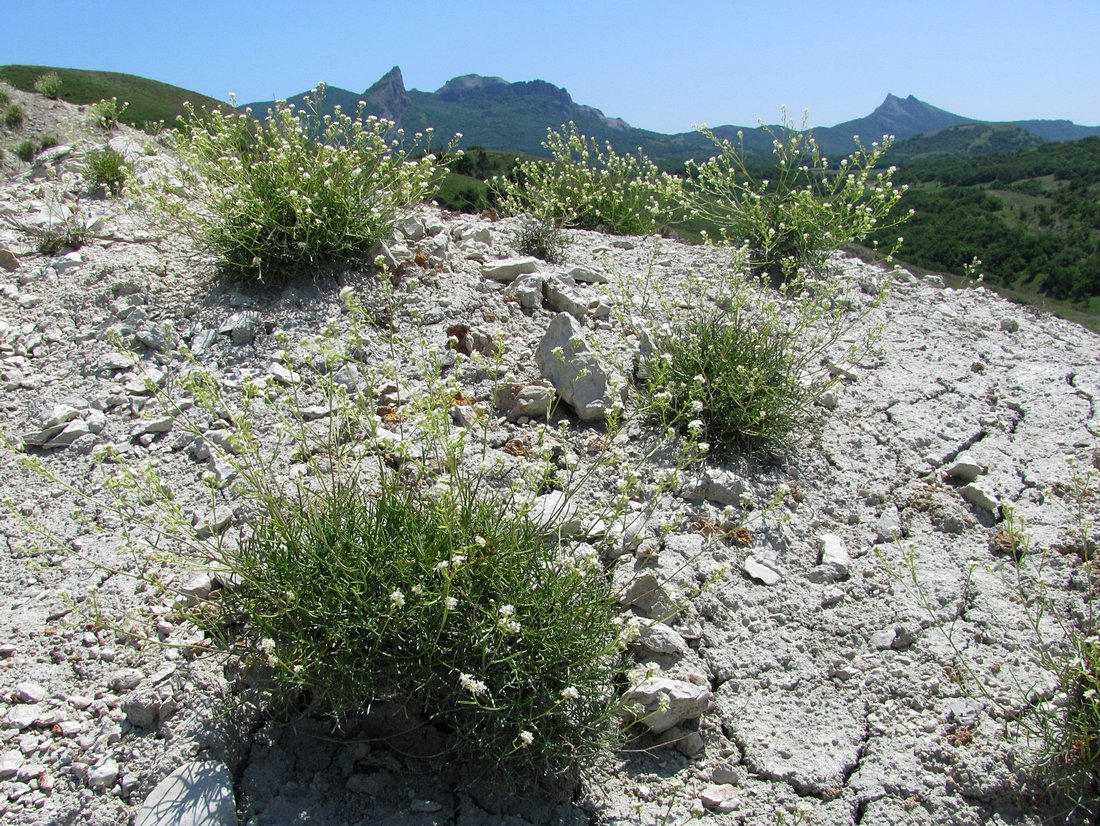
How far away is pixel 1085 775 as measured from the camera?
279 centimetres

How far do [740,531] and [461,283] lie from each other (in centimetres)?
297

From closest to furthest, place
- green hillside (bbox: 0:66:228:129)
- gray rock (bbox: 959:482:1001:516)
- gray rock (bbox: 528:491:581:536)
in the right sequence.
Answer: gray rock (bbox: 528:491:581:536)
gray rock (bbox: 959:482:1001:516)
green hillside (bbox: 0:66:228:129)

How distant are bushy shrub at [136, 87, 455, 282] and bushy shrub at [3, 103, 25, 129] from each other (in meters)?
6.66

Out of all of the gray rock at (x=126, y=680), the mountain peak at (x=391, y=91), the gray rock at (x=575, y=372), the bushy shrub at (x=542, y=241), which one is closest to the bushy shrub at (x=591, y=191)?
the bushy shrub at (x=542, y=241)

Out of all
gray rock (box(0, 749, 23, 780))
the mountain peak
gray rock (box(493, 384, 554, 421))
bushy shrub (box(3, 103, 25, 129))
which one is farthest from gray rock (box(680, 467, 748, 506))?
the mountain peak

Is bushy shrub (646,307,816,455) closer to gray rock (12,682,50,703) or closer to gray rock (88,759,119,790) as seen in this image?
gray rock (88,759,119,790)

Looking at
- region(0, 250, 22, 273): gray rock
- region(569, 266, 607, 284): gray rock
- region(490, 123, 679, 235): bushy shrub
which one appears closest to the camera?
region(0, 250, 22, 273): gray rock

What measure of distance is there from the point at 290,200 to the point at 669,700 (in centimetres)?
439

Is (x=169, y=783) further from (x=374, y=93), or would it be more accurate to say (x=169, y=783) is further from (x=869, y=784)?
(x=374, y=93)

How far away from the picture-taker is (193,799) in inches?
99.4

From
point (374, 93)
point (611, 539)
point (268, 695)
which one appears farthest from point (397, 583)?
point (374, 93)

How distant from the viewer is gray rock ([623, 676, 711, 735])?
9.85ft

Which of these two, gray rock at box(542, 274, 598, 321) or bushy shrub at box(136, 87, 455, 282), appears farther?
gray rock at box(542, 274, 598, 321)

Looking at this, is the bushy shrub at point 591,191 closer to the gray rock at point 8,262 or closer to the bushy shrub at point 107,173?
the bushy shrub at point 107,173
